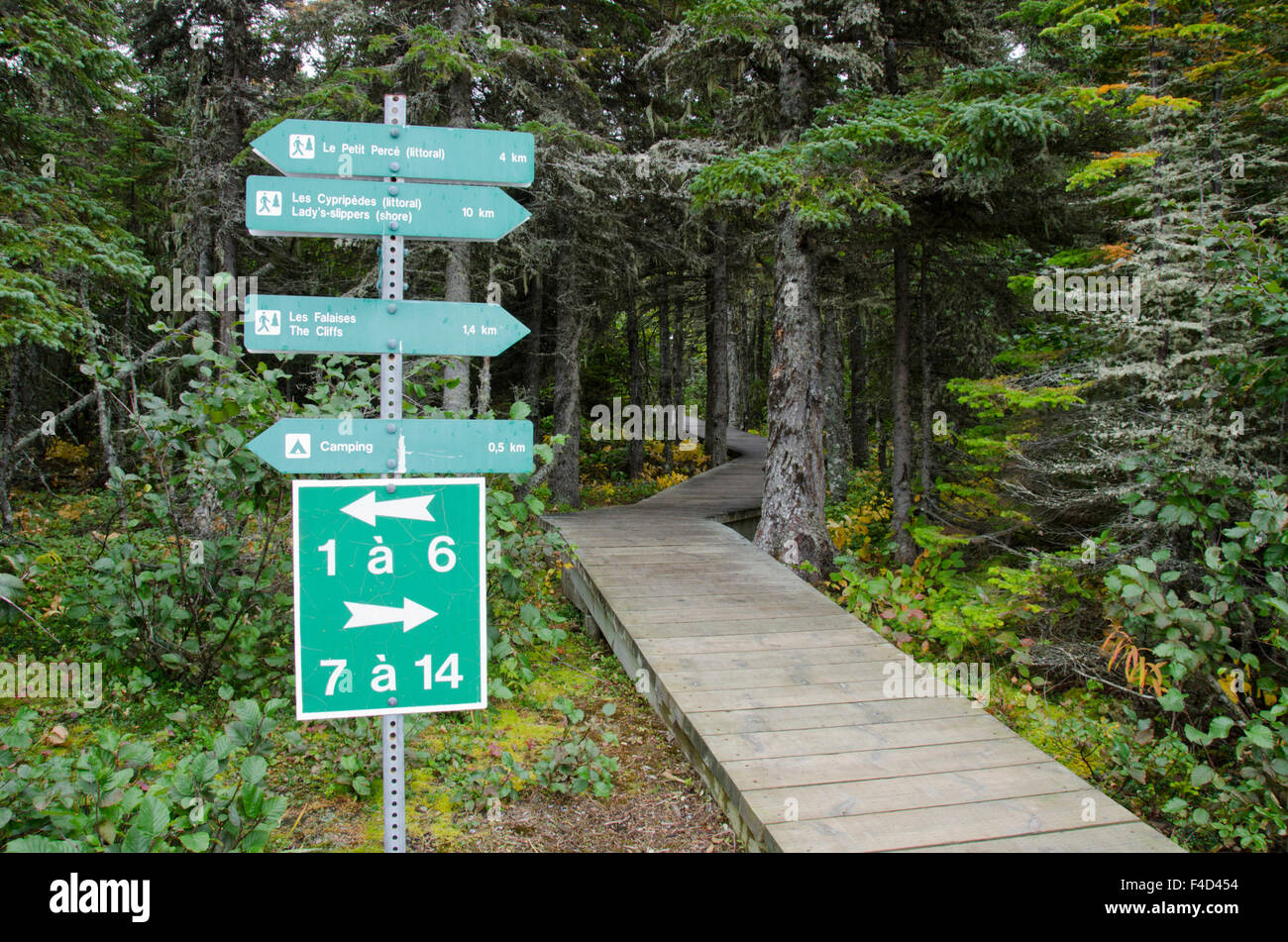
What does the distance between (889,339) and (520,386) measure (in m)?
7.70

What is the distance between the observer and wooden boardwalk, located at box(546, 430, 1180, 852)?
3684 mm

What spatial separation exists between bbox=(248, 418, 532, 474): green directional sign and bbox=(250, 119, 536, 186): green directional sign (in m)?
1.04

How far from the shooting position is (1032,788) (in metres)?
4.05

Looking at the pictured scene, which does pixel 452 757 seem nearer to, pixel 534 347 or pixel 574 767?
pixel 574 767

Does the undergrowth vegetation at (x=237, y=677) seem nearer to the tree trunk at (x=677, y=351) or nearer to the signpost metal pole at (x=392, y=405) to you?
the signpost metal pole at (x=392, y=405)

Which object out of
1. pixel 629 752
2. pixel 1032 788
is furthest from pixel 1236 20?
pixel 629 752

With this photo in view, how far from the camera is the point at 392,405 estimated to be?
312cm

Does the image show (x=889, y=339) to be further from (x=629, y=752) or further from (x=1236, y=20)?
(x=629, y=752)

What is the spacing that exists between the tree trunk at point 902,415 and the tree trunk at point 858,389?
7.94 metres

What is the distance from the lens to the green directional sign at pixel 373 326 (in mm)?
2973

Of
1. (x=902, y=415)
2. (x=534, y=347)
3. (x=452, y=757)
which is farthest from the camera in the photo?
(x=534, y=347)

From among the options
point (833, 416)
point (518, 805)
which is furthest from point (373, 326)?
point (833, 416)

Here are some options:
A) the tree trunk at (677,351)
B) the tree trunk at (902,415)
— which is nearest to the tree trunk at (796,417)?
the tree trunk at (902,415)

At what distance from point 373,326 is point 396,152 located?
74 centimetres
